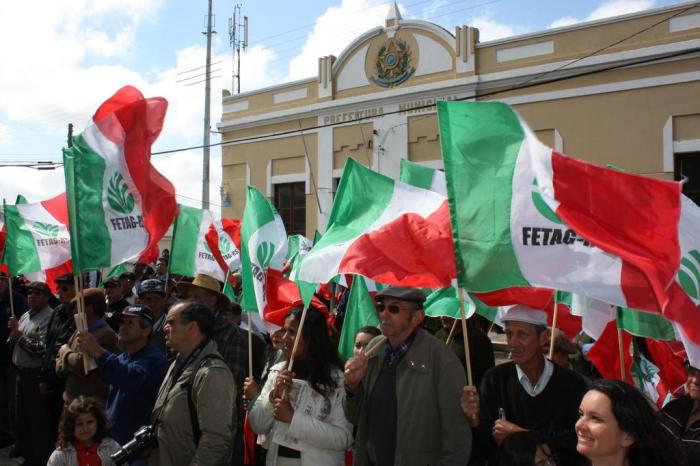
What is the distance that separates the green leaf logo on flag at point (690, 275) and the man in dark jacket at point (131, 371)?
10.2 ft

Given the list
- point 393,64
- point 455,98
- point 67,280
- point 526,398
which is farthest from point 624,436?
point 393,64

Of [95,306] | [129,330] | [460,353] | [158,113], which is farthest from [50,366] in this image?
[460,353]

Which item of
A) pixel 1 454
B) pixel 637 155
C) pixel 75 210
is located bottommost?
pixel 1 454

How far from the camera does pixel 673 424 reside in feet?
12.2

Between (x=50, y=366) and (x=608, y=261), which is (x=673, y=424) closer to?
(x=608, y=261)

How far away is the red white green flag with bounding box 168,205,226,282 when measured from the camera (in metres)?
7.94

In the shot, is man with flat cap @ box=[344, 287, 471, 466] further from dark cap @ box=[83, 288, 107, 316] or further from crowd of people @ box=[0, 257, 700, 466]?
dark cap @ box=[83, 288, 107, 316]

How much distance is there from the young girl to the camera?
0.59 metres

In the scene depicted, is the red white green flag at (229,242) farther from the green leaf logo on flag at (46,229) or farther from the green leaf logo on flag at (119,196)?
the green leaf logo on flag at (119,196)

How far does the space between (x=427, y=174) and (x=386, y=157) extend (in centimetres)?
1259

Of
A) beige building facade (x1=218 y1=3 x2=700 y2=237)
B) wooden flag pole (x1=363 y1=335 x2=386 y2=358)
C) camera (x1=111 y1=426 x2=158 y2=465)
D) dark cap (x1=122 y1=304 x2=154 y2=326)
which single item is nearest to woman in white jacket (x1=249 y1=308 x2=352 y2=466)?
wooden flag pole (x1=363 y1=335 x2=386 y2=358)

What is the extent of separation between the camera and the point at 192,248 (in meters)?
8.20

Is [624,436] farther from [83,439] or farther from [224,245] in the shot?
[224,245]

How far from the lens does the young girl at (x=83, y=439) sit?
14.1 feet
